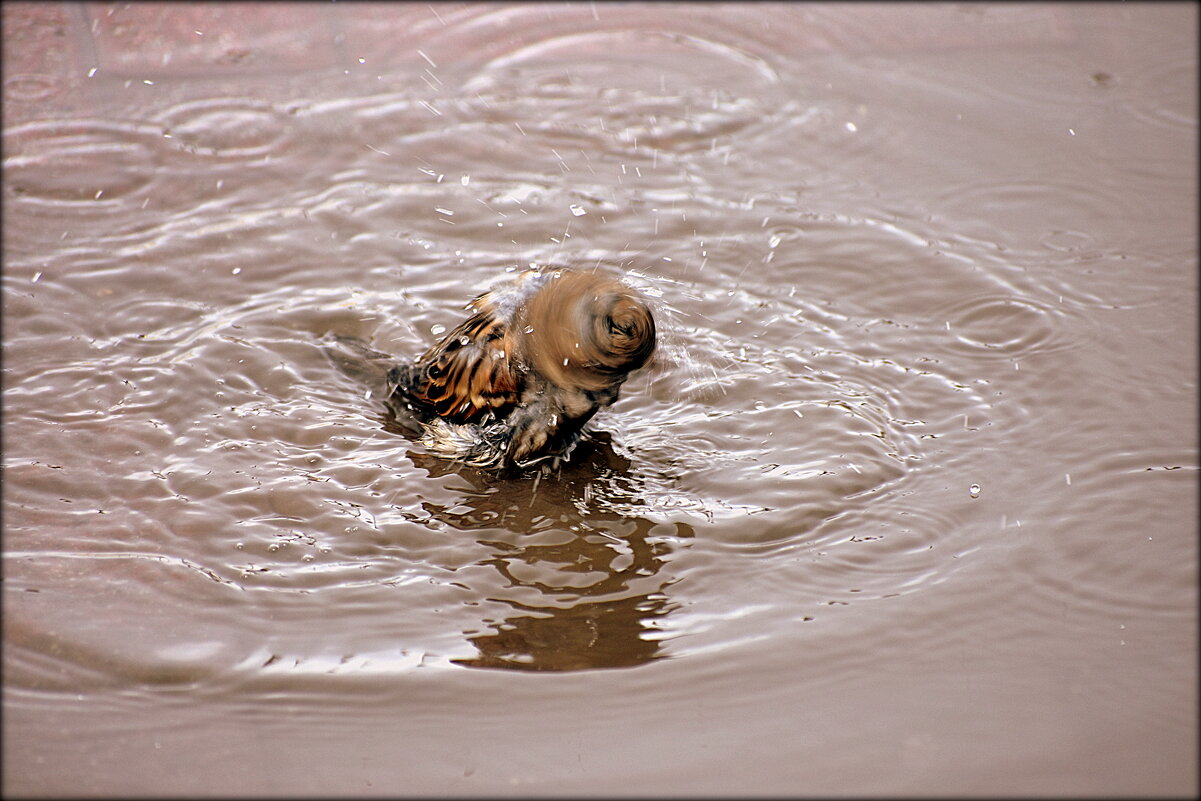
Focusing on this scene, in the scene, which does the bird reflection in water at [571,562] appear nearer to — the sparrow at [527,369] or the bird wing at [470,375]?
the sparrow at [527,369]

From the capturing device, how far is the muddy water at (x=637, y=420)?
116 inches

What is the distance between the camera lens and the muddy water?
2.95 m

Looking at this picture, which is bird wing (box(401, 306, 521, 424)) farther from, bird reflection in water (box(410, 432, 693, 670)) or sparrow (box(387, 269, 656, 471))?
bird reflection in water (box(410, 432, 693, 670))

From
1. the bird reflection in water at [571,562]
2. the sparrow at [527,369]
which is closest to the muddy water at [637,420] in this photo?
the bird reflection in water at [571,562]

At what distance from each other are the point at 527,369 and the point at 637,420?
744 mm

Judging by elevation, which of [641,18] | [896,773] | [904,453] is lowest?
[896,773]

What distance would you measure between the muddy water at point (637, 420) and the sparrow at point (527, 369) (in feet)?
0.50

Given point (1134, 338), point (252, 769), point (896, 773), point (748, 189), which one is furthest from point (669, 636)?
point (748, 189)

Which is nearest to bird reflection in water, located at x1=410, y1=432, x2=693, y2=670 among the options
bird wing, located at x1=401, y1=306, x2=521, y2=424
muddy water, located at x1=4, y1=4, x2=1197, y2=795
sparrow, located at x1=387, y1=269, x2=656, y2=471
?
muddy water, located at x1=4, y1=4, x2=1197, y2=795

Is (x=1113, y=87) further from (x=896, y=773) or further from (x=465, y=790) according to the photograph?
(x=465, y=790)

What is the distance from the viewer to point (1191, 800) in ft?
8.38

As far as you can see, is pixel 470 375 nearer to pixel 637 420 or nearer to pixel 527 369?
pixel 527 369

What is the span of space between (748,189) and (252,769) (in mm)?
4116

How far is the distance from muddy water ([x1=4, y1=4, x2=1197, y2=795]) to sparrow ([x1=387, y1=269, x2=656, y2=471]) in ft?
0.50
